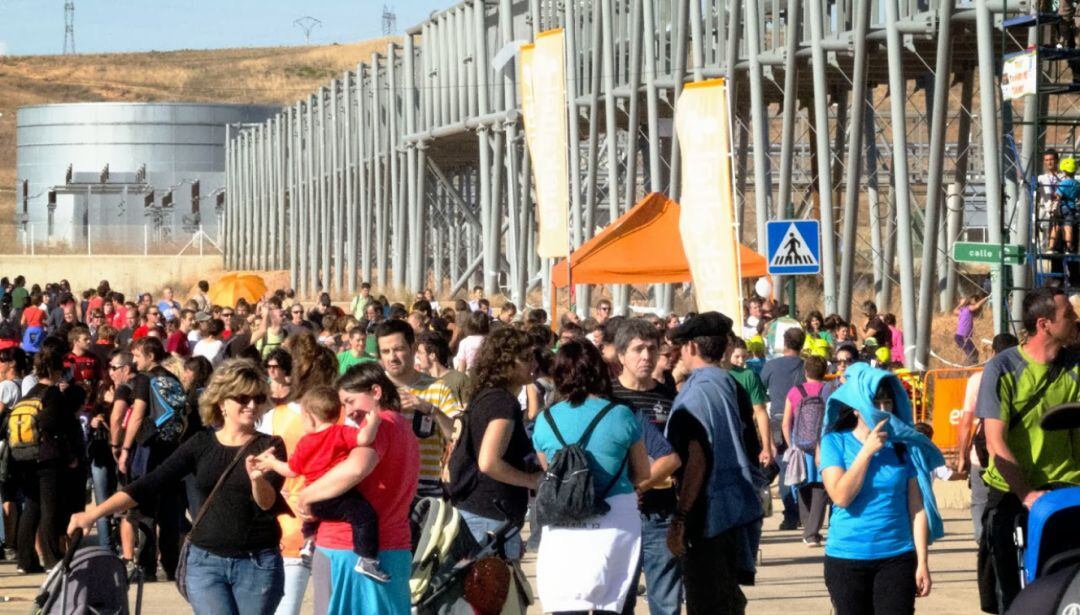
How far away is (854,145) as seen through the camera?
28.2m

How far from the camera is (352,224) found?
66750 mm

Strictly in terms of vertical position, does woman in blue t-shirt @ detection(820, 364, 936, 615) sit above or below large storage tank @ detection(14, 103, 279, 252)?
below

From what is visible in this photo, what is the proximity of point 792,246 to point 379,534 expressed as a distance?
13.9 metres

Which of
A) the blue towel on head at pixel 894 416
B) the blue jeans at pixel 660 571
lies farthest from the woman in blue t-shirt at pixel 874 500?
the blue jeans at pixel 660 571

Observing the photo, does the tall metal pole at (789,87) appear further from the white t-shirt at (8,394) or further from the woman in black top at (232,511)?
the woman in black top at (232,511)

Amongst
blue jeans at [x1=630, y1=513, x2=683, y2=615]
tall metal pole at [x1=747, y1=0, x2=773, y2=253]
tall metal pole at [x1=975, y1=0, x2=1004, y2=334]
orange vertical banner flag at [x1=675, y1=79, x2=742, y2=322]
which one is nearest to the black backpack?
blue jeans at [x1=630, y1=513, x2=683, y2=615]

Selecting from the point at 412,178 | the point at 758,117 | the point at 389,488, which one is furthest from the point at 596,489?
the point at 412,178

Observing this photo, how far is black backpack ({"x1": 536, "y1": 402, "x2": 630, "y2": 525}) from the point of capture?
8508 millimetres

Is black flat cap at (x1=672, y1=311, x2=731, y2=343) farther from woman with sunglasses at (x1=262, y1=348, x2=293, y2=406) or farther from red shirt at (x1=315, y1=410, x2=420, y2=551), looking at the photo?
woman with sunglasses at (x1=262, y1=348, x2=293, y2=406)

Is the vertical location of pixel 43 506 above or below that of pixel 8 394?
below

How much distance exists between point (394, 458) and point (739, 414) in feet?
6.08

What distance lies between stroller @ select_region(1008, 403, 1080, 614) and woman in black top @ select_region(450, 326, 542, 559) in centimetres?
280

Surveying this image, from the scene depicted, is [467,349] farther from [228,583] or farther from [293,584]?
[228,583]

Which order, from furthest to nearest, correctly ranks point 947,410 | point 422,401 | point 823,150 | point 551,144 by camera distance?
point 823,150 → point 551,144 → point 947,410 → point 422,401
